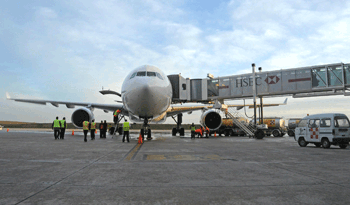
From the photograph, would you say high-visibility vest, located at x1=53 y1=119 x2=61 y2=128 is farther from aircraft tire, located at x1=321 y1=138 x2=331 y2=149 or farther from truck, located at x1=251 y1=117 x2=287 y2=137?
truck, located at x1=251 y1=117 x2=287 y2=137

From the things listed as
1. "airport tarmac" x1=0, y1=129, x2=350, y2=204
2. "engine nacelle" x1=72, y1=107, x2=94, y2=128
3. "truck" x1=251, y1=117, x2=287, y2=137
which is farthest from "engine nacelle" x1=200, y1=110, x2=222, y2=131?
"airport tarmac" x1=0, y1=129, x2=350, y2=204

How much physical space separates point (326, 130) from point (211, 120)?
410 inches

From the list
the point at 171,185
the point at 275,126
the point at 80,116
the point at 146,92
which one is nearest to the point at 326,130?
the point at 146,92

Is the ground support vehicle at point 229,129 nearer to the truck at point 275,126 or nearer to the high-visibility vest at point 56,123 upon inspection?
the truck at point 275,126

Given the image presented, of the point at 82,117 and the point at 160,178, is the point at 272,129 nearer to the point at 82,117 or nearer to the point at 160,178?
the point at 82,117

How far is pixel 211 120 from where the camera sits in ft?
65.6

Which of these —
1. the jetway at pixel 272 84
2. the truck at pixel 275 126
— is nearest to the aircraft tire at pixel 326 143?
the jetway at pixel 272 84

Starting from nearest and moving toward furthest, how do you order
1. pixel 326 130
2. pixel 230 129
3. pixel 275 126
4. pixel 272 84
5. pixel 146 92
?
pixel 326 130, pixel 146 92, pixel 272 84, pixel 275 126, pixel 230 129

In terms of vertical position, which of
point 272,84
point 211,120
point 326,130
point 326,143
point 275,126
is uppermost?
point 272,84

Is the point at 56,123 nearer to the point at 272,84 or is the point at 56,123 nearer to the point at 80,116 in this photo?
the point at 80,116

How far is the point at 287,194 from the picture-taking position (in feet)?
9.64

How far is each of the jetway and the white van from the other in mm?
8116

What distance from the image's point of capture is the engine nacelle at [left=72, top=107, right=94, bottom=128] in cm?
1802

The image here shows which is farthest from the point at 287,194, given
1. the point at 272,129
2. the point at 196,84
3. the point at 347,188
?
the point at 272,129
